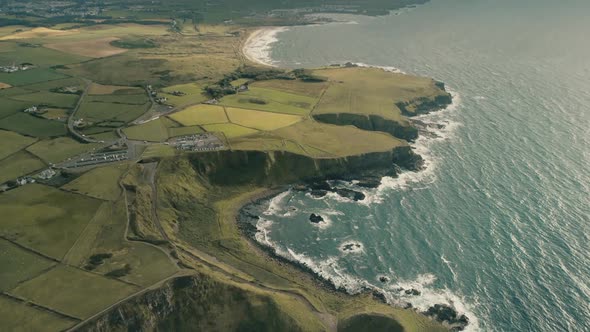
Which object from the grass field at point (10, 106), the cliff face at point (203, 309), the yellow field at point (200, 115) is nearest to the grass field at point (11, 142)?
the grass field at point (10, 106)

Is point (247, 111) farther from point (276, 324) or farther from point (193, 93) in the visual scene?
point (276, 324)

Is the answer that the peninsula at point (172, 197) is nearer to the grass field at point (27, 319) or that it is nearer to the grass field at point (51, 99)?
the grass field at point (27, 319)

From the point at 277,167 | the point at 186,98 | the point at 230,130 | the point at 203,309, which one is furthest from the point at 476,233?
the point at 186,98

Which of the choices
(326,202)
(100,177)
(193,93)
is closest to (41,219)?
(100,177)

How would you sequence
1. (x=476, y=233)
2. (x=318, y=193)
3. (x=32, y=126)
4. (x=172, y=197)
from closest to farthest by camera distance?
(x=476, y=233), (x=172, y=197), (x=318, y=193), (x=32, y=126)

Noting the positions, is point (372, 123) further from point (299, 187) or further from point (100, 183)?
point (100, 183)
